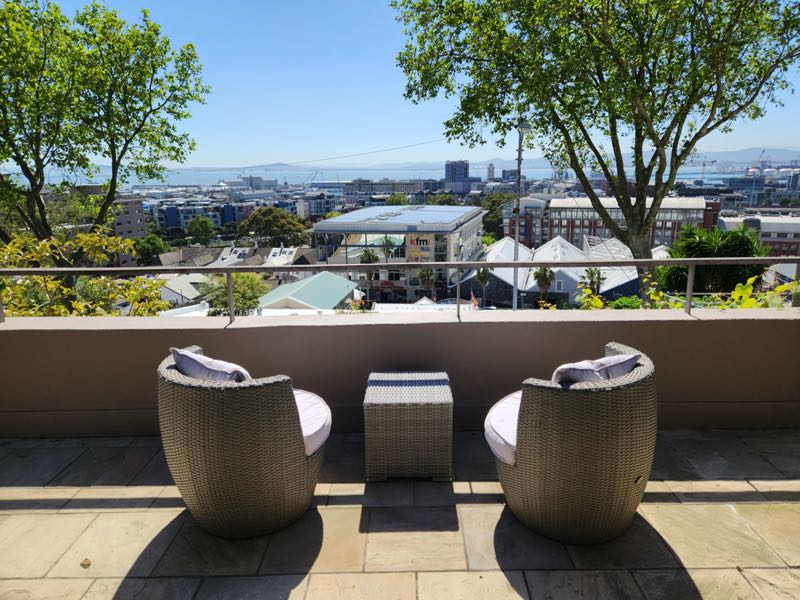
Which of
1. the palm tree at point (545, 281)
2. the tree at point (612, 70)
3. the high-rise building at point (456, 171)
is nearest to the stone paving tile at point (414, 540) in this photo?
the palm tree at point (545, 281)

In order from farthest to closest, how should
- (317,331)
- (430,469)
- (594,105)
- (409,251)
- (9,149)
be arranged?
(409,251) < (9,149) < (594,105) < (317,331) < (430,469)

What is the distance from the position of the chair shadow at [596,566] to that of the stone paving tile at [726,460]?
0.79 meters

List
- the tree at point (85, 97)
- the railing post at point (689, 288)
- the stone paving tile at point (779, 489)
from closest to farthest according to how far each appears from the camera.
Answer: the stone paving tile at point (779, 489) → the railing post at point (689, 288) → the tree at point (85, 97)

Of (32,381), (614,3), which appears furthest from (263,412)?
(614,3)

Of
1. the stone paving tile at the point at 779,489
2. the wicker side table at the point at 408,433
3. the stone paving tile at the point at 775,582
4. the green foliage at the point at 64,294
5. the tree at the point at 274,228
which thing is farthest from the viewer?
the tree at the point at 274,228

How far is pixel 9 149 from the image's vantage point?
11.3 meters

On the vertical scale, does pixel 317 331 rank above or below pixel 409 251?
above

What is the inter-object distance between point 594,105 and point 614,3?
186cm

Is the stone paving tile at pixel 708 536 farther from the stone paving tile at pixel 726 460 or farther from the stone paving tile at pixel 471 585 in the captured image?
the stone paving tile at pixel 471 585

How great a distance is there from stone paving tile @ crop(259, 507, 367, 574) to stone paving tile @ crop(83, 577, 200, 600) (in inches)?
11.9

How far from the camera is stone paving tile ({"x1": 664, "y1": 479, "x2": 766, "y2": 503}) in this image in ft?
8.73

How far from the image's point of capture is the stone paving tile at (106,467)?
294cm

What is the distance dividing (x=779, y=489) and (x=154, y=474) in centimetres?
351

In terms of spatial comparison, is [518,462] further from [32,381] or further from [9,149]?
[9,149]
